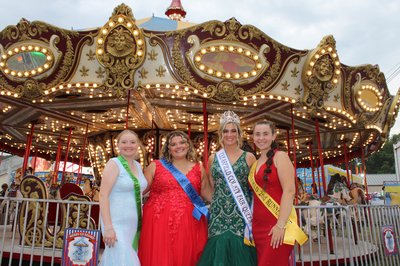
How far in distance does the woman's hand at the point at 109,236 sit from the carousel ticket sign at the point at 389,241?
3906 millimetres

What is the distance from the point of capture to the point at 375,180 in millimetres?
42156

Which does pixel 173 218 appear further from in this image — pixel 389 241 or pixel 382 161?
pixel 382 161

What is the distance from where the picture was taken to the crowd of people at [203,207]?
2639 mm

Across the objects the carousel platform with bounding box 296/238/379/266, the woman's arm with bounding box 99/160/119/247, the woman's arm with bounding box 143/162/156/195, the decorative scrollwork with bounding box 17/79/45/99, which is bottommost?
the carousel platform with bounding box 296/238/379/266

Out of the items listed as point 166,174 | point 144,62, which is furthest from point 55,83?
point 166,174

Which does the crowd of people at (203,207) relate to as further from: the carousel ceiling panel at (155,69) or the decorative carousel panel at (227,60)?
the carousel ceiling panel at (155,69)

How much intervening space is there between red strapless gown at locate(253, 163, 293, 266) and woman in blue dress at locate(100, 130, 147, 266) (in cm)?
87

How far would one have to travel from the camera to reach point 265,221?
2.70 metres

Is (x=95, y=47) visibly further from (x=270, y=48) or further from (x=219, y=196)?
(x=219, y=196)

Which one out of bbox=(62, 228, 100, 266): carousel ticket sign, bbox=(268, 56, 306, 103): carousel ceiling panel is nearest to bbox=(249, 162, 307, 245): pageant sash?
bbox=(62, 228, 100, 266): carousel ticket sign

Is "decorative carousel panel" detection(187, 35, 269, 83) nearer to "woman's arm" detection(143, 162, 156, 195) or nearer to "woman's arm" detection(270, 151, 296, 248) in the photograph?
"woman's arm" detection(143, 162, 156, 195)

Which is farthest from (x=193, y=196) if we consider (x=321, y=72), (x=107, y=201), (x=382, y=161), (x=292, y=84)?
(x=382, y=161)

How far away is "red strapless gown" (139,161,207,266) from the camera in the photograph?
2.79m

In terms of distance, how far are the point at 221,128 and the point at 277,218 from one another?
82 cm
